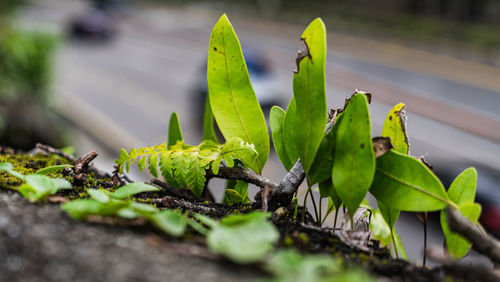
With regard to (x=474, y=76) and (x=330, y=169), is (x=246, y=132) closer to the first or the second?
(x=330, y=169)

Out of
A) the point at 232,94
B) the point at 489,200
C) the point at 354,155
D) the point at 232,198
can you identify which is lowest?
the point at 489,200

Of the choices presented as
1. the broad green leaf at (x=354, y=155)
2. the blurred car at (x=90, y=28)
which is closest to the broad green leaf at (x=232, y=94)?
the broad green leaf at (x=354, y=155)

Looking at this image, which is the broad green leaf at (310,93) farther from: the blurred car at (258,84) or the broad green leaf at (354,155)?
the blurred car at (258,84)

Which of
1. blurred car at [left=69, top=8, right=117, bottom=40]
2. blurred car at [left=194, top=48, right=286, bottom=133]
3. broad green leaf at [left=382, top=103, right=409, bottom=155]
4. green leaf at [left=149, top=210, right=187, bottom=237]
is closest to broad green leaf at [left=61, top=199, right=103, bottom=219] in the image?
green leaf at [left=149, top=210, right=187, bottom=237]

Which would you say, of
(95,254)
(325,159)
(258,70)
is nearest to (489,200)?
(325,159)

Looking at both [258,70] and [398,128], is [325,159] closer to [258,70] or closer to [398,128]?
[398,128]

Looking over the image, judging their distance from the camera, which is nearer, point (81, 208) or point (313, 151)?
point (81, 208)

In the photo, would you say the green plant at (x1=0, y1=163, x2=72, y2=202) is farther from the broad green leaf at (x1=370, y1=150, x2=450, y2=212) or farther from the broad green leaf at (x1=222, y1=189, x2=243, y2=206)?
the broad green leaf at (x1=370, y1=150, x2=450, y2=212)
